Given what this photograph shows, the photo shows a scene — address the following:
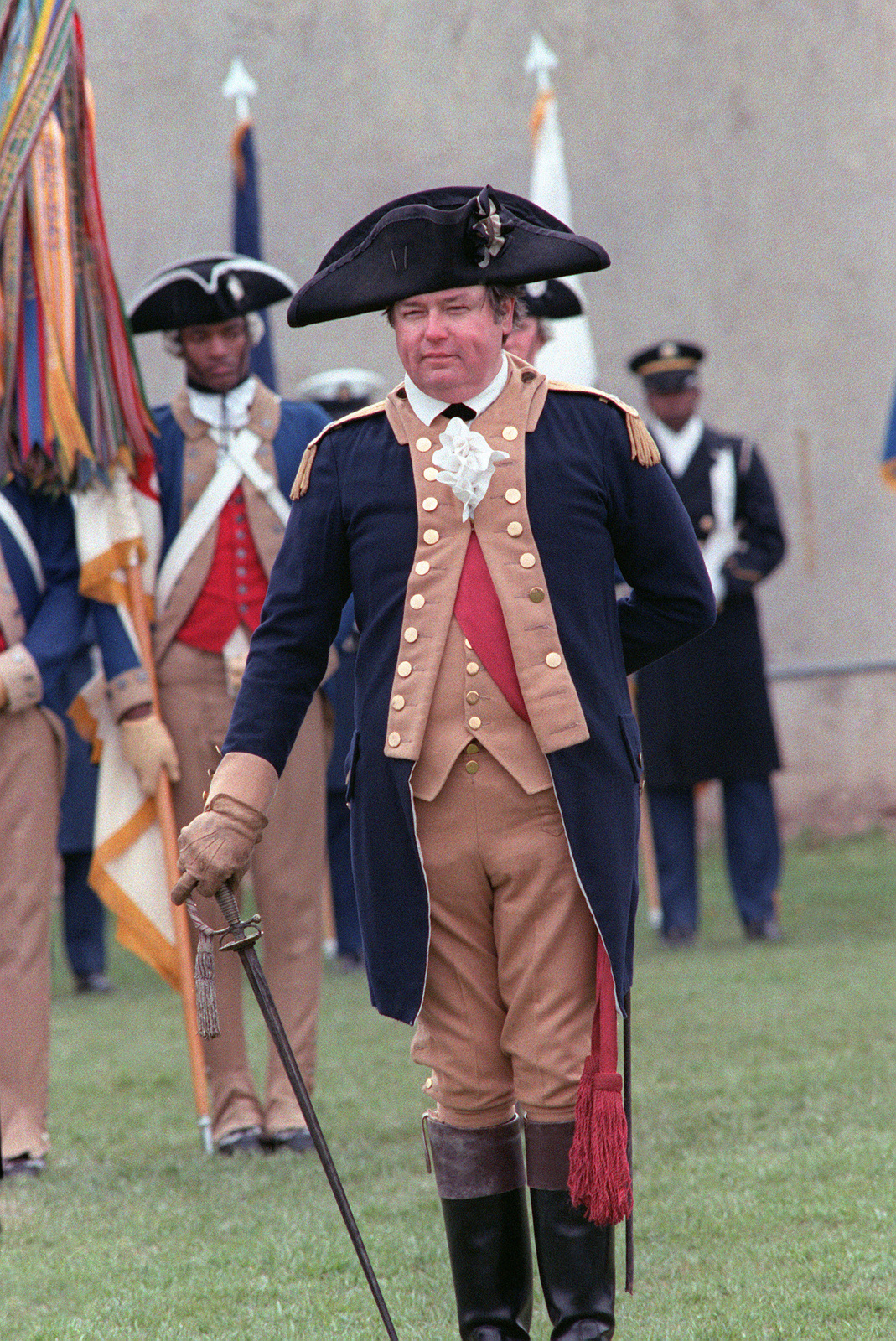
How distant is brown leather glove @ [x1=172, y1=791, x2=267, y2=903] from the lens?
9.49 feet

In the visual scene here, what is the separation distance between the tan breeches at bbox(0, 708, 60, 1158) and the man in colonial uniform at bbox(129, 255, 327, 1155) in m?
0.39

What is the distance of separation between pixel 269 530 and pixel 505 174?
674cm

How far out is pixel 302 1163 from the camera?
4.54 m

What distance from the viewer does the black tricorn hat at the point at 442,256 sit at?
286cm

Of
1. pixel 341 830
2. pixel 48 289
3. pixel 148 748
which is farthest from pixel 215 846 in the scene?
pixel 341 830

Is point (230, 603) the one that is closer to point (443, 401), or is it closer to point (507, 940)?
point (443, 401)


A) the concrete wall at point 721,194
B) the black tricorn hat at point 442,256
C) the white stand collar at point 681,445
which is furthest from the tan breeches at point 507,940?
the concrete wall at point 721,194

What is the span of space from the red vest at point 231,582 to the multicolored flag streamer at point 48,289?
0.97ft

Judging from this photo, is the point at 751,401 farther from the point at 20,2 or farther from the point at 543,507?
the point at 543,507

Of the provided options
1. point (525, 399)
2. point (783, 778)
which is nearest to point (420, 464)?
point (525, 399)

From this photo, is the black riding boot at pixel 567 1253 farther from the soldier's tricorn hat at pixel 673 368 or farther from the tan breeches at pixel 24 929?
the soldier's tricorn hat at pixel 673 368

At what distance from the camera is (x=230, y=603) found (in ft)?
15.6

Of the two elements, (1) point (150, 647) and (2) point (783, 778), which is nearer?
(1) point (150, 647)

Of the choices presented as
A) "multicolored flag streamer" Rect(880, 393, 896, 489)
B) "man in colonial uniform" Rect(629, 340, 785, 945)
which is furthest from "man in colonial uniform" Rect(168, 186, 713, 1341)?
"multicolored flag streamer" Rect(880, 393, 896, 489)
